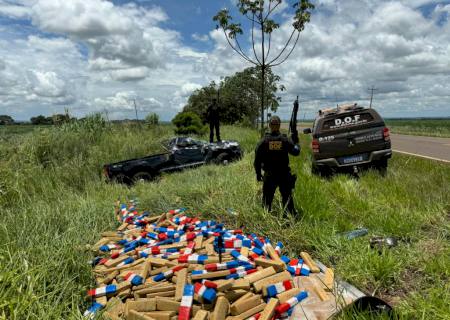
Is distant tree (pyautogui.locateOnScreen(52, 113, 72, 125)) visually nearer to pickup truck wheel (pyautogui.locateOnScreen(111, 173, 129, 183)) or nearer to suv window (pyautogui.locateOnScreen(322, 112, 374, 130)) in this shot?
pickup truck wheel (pyautogui.locateOnScreen(111, 173, 129, 183))

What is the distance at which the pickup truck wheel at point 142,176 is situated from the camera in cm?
1030

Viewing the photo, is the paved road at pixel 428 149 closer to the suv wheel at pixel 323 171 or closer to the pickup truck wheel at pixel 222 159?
the suv wheel at pixel 323 171

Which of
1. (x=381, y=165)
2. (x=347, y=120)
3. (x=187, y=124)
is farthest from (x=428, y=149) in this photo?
(x=187, y=124)

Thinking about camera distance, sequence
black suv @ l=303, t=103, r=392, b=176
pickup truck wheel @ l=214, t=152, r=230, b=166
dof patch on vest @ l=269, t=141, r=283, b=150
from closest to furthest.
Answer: dof patch on vest @ l=269, t=141, r=283, b=150
black suv @ l=303, t=103, r=392, b=176
pickup truck wheel @ l=214, t=152, r=230, b=166

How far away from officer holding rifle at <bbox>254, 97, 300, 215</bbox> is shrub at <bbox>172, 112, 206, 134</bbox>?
19.4 metres

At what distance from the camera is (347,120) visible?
898 centimetres

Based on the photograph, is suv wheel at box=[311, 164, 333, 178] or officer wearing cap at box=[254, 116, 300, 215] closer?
officer wearing cap at box=[254, 116, 300, 215]

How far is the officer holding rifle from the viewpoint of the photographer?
5527 mm

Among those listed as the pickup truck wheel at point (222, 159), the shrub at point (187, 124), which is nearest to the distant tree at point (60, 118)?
the pickup truck wheel at point (222, 159)

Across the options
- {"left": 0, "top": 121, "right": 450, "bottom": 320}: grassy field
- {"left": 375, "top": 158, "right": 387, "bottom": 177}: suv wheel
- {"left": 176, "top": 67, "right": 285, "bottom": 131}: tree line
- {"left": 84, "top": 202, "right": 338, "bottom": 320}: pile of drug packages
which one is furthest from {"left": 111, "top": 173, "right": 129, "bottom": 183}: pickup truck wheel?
{"left": 176, "top": 67, "right": 285, "bottom": 131}: tree line


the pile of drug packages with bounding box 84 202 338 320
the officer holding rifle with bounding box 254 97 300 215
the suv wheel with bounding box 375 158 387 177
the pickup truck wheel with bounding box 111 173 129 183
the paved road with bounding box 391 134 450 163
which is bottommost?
the paved road with bounding box 391 134 450 163

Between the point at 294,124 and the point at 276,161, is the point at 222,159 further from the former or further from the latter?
the point at 276,161

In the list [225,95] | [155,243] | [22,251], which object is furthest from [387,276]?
[225,95]

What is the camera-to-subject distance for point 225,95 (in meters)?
36.9
